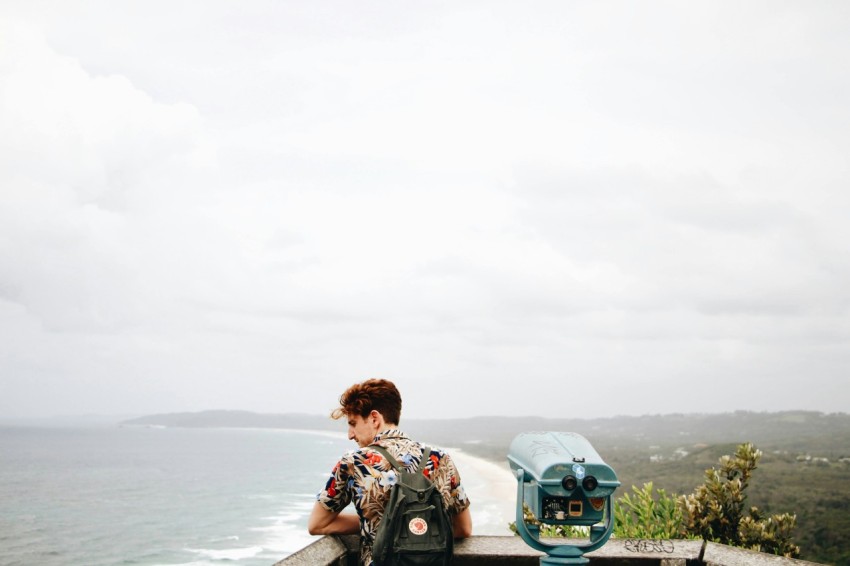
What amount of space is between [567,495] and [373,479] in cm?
97

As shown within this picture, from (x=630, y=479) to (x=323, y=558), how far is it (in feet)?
173

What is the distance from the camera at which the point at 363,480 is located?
378cm

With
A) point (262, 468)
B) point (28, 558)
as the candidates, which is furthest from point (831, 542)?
point (262, 468)

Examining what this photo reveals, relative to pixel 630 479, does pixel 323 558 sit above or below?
above

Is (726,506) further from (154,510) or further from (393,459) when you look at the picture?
(154,510)

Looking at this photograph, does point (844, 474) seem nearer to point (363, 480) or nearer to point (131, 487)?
point (363, 480)

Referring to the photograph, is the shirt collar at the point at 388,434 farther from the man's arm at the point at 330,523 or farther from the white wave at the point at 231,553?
the white wave at the point at 231,553

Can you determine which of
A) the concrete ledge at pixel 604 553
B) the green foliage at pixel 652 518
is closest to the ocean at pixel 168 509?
the green foliage at pixel 652 518

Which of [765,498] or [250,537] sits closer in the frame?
[765,498]

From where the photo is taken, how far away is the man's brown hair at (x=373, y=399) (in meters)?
4.00

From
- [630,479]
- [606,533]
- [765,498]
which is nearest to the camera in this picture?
[606,533]

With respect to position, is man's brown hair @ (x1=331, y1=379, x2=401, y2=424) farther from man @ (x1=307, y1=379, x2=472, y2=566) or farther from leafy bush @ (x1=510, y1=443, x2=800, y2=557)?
leafy bush @ (x1=510, y1=443, x2=800, y2=557)

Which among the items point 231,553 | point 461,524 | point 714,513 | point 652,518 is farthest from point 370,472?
point 231,553

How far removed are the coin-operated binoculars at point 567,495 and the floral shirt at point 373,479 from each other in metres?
0.41
